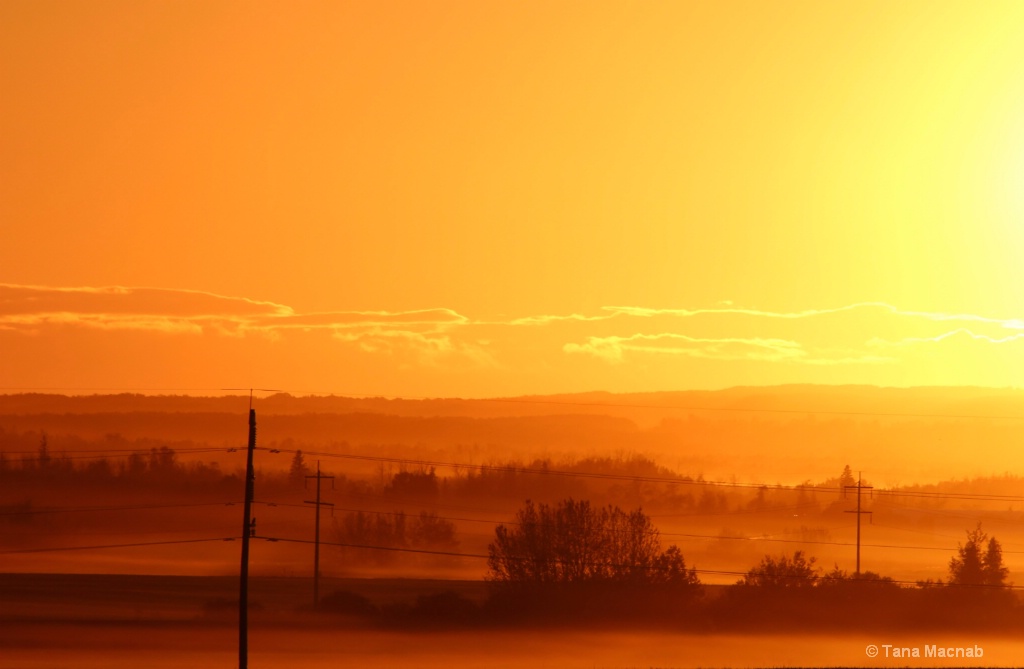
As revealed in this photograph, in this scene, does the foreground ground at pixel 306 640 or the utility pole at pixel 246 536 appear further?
the foreground ground at pixel 306 640

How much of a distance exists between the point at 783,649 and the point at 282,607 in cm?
4486

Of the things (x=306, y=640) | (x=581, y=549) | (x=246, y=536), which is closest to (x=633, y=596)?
(x=581, y=549)

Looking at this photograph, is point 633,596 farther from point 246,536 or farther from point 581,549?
point 246,536

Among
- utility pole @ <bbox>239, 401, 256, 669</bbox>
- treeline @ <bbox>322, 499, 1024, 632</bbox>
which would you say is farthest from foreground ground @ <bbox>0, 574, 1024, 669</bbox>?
utility pole @ <bbox>239, 401, 256, 669</bbox>

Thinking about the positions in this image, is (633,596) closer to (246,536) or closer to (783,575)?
(783,575)

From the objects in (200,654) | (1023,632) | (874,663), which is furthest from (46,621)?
(1023,632)

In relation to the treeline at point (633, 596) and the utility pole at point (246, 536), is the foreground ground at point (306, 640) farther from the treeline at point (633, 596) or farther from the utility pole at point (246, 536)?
the utility pole at point (246, 536)

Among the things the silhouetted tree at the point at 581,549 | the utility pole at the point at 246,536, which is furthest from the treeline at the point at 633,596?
the utility pole at the point at 246,536

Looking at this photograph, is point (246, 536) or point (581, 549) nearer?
point (246, 536)

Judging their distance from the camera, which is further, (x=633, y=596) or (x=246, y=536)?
(x=633, y=596)

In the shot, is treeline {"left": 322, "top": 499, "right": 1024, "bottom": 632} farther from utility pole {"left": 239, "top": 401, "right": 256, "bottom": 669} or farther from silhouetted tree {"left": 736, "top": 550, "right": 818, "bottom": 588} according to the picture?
utility pole {"left": 239, "top": 401, "right": 256, "bottom": 669}

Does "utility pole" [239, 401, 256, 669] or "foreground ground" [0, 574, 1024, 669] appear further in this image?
"foreground ground" [0, 574, 1024, 669]

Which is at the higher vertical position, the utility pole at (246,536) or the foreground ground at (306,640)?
the utility pole at (246,536)

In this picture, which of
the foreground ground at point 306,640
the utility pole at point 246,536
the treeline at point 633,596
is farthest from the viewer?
the treeline at point 633,596
